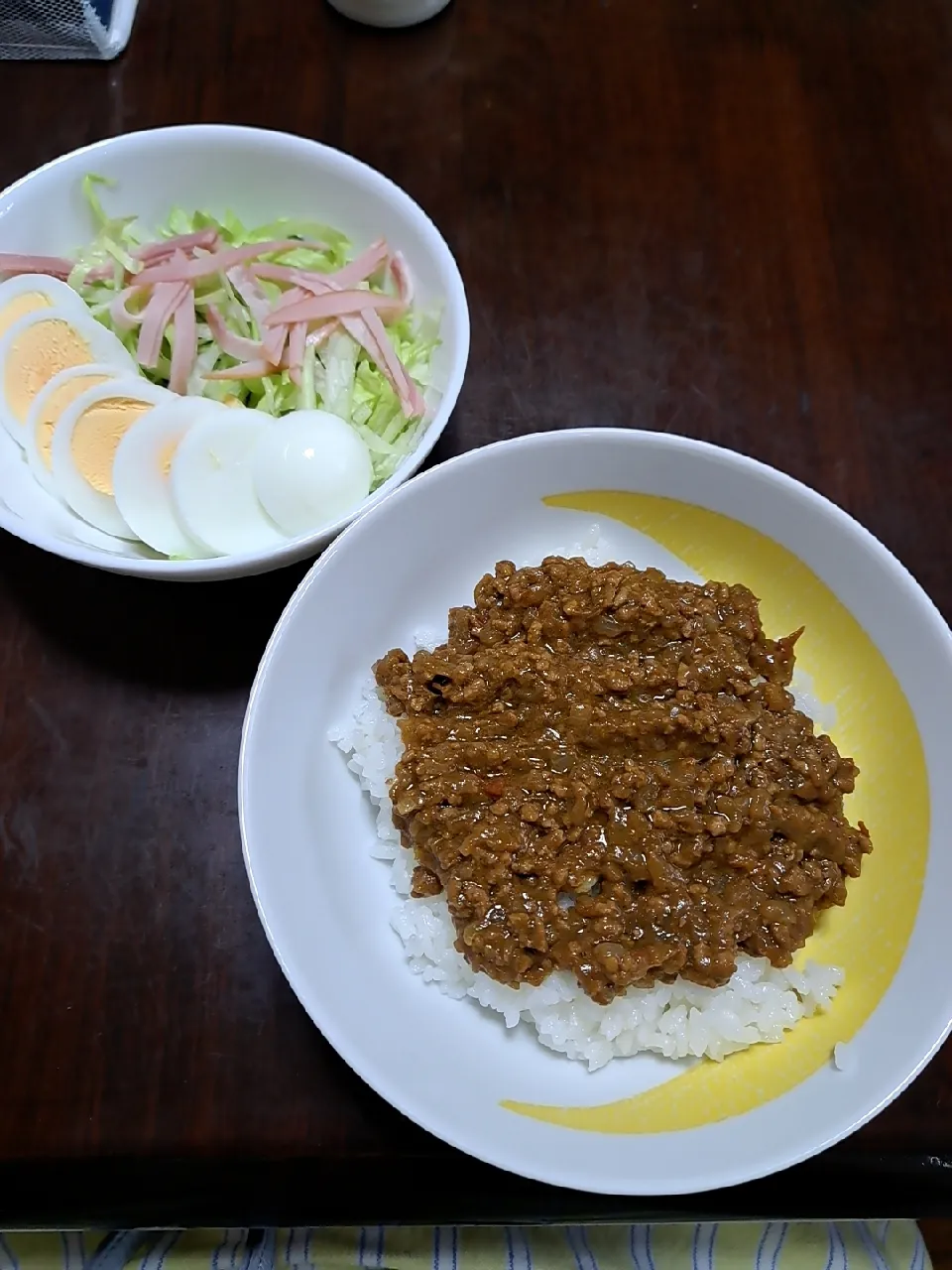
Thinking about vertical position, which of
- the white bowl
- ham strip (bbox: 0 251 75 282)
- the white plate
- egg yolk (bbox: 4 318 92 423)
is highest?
the white bowl

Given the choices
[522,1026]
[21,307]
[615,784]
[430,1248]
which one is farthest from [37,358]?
[430,1248]

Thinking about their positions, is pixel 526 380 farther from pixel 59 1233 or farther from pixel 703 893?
pixel 59 1233

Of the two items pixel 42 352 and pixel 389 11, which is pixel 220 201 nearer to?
pixel 42 352

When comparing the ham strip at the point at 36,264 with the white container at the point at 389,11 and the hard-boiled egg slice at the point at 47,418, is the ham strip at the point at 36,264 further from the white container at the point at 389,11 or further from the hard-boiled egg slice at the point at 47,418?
the white container at the point at 389,11

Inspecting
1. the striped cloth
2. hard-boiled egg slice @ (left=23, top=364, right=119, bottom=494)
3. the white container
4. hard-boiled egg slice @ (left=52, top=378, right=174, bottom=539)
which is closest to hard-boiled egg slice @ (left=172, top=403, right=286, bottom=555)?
hard-boiled egg slice @ (left=52, top=378, right=174, bottom=539)

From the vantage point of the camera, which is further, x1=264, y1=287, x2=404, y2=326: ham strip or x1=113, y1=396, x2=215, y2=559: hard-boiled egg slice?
x1=264, y1=287, x2=404, y2=326: ham strip

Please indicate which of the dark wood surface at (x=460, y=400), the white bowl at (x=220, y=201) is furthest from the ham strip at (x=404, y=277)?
the dark wood surface at (x=460, y=400)

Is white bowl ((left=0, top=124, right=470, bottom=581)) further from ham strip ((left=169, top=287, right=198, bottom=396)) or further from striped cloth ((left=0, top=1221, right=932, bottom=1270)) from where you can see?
striped cloth ((left=0, top=1221, right=932, bottom=1270))

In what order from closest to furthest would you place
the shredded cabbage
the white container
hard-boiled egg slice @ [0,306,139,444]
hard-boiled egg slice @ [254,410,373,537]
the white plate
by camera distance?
the white plate → hard-boiled egg slice @ [254,410,373,537] → hard-boiled egg slice @ [0,306,139,444] → the shredded cabbage → the white container
